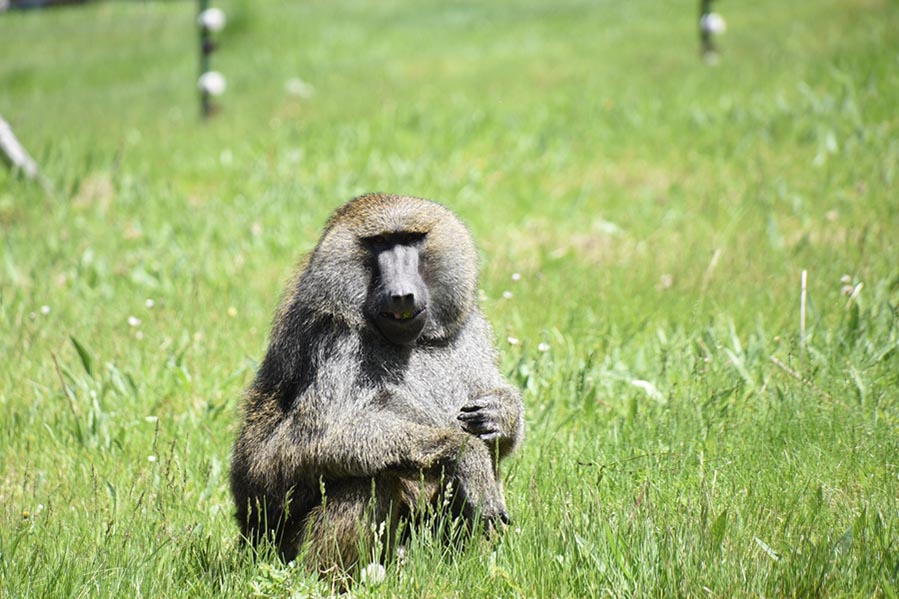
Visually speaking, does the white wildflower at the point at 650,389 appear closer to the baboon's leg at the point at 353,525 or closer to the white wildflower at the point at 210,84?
the baboon's leg at the point at 353,525

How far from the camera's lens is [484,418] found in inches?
140

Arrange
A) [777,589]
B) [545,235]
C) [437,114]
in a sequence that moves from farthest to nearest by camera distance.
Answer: [437,114]
[545,235]
[777,589]

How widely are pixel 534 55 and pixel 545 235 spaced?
717 cm

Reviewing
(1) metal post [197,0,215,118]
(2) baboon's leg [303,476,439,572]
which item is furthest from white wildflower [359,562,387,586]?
(1) metal post [197,0,215,118]

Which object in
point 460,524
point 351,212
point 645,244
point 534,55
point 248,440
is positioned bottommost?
point 534,55

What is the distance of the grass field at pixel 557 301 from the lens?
3.37 metres

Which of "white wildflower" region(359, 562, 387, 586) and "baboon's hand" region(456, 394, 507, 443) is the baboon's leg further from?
"baboon's hand" region(456, 394, 507, 443)

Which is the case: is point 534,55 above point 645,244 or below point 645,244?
below

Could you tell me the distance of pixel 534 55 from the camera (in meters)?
14.2

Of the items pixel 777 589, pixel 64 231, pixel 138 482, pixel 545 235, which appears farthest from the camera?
pixel 64 231

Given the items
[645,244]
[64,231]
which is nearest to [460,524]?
[645,244]

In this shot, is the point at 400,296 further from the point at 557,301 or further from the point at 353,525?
the point at 557,301

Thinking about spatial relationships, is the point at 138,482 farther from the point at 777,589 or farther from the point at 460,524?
the point at 777,589

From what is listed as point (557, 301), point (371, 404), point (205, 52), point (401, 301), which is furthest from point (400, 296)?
point (205, 52)
